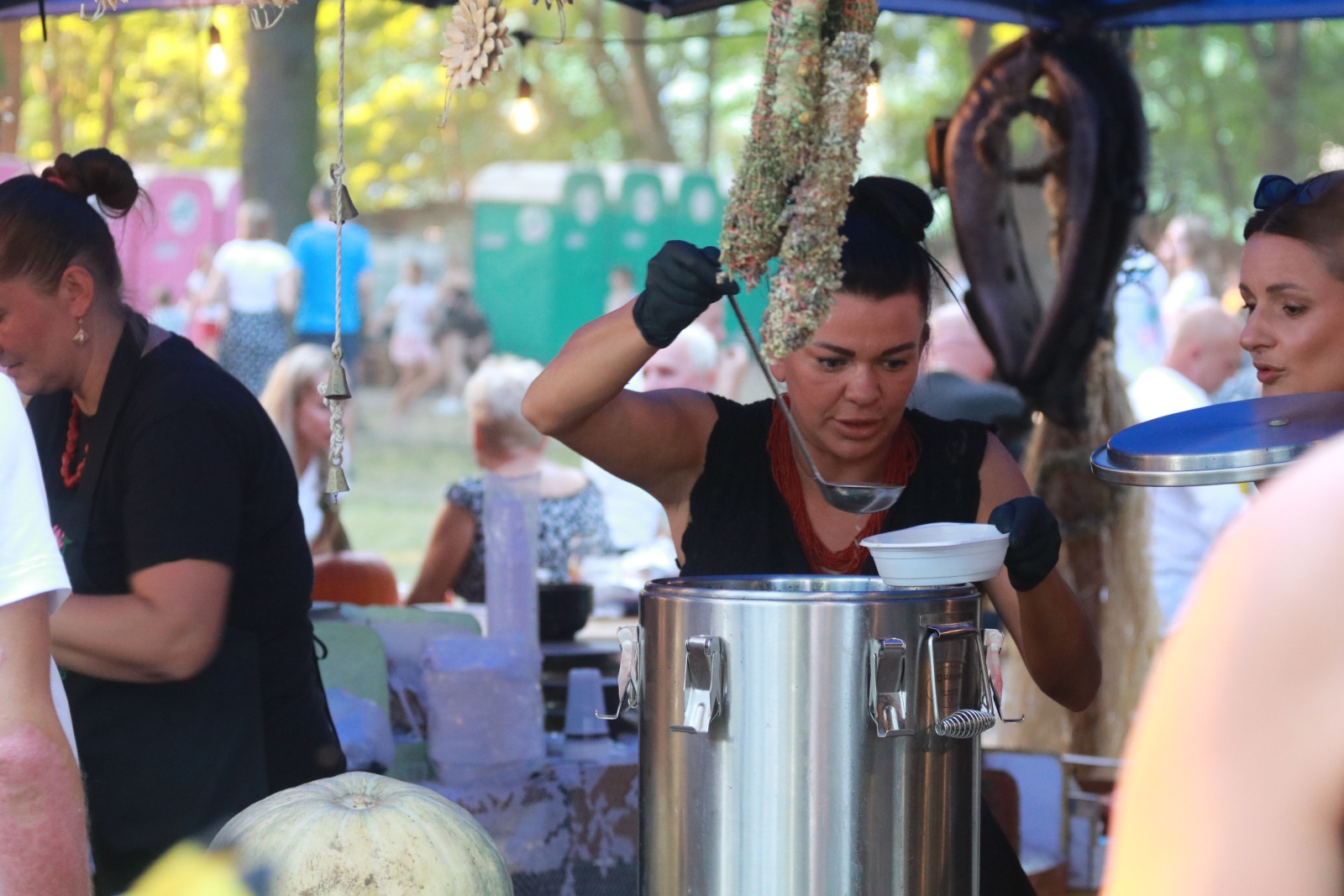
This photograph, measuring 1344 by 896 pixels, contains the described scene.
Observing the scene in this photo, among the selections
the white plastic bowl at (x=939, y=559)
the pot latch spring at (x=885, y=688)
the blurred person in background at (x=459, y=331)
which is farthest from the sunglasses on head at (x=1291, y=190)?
the blurred person in background at (x=459, y=331)

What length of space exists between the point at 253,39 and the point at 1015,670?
17.8ft

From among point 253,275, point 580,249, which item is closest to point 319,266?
point 253,275

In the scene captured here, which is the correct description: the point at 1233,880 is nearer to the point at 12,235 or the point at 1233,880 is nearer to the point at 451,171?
the point at 12,235

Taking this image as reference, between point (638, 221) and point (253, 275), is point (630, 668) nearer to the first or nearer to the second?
point (253, 275)

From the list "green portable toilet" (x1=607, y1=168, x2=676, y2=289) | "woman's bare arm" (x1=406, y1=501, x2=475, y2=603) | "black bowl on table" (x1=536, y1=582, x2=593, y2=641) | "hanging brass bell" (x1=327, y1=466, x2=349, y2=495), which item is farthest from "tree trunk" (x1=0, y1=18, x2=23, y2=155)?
"green portable toilet" (x1=607, y1=168, x2=676, y2=289)

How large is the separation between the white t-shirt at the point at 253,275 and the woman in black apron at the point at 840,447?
6.95m

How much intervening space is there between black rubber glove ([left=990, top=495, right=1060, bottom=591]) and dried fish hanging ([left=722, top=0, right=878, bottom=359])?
0.48 m

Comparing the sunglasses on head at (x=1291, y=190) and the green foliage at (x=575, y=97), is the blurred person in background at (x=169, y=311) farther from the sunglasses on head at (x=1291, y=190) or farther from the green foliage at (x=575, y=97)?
the sunglasses on head at (x=1291, y=190)

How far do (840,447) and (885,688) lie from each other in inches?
28.1

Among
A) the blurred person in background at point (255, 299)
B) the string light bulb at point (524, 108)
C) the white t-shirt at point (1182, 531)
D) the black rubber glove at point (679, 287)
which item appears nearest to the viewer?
the black rubber glove at point (679, 287)

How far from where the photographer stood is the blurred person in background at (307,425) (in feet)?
14.7

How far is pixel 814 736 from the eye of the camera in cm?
139

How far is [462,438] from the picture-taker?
1413 cm

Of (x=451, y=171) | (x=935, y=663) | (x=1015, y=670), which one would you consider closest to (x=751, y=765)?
(x=935, y=663)
